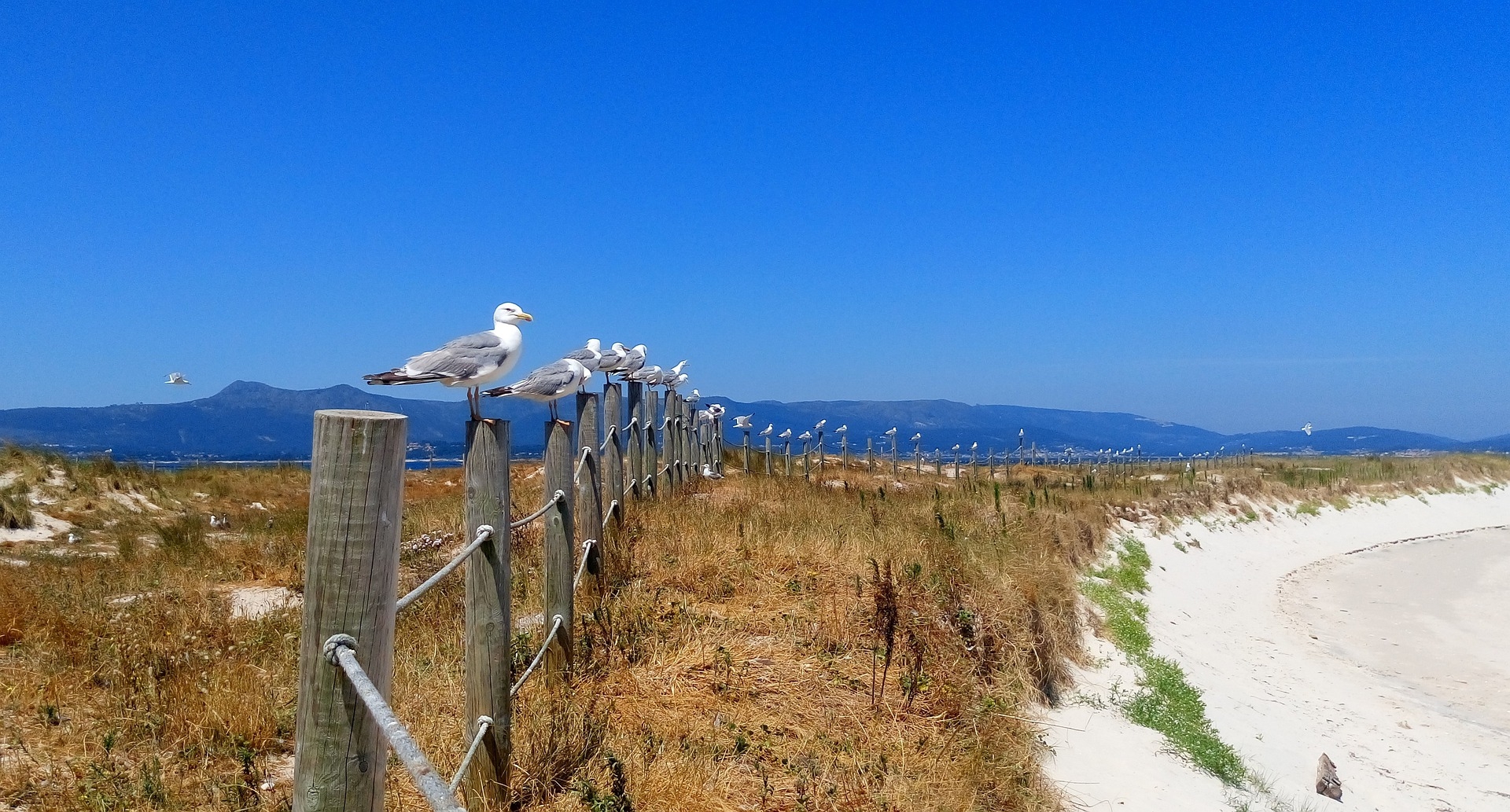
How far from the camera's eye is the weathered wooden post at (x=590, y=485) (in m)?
5.67

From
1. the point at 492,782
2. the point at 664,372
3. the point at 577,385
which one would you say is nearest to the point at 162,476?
the point at 664,372

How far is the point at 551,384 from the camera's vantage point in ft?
19.9

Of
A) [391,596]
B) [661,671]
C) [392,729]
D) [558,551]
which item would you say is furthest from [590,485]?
[392,729]

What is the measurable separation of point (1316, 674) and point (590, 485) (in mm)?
10859

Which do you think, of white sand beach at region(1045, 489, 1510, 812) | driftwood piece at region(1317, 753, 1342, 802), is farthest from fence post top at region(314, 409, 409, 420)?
driftwood piece at region(1317, 753, 1342, 802)

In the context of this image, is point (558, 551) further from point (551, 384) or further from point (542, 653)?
point (551, 384)

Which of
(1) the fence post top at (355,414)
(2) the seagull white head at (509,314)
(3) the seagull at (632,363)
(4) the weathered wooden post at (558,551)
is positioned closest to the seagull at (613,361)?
(3) the seagull at (632,363)

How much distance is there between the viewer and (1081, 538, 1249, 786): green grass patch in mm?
6945

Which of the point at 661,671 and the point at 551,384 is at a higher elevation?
the point at 551,384

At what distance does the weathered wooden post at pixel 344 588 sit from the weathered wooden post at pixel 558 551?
246 cm

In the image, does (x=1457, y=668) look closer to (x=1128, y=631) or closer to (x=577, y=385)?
(x=1128, y=631)

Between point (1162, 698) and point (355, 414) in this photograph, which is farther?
point (1162, 698)

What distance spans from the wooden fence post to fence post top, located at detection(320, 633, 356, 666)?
53.4 inches

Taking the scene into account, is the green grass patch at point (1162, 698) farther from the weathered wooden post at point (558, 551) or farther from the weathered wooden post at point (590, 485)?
the weathered wooden post at point (558, 551)
